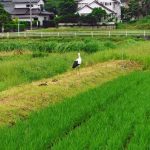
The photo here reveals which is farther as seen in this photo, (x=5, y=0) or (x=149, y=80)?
(x=5, y=0)

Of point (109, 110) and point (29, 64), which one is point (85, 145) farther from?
point (29, 64)

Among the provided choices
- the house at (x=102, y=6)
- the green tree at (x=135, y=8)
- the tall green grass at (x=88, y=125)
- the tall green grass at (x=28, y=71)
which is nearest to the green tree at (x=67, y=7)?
the house at (x=102, y=6)

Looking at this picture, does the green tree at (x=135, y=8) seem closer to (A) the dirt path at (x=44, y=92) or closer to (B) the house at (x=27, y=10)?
(B) the house at (x=27, y=10)

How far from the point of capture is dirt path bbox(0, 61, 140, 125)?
32.3 feet

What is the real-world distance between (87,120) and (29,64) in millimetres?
9510

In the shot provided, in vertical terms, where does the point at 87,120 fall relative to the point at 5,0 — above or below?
below

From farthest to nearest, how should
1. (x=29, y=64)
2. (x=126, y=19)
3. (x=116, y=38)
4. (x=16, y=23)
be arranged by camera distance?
(x=126, y=19), (x=16, y=23), (x=116, y=38), (x=29, y=64)

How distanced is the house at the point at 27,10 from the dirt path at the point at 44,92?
50.4m

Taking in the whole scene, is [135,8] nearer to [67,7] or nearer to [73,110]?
[67,7]

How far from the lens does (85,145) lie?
6.95 m

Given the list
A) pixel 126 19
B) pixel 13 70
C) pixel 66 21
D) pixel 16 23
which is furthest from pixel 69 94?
pixel 126 19

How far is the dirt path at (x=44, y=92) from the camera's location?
9.84 metres

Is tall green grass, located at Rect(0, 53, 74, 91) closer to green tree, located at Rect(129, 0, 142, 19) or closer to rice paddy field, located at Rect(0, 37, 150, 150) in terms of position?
rice paddy field, located at Rect(0, 37, 150, 150)

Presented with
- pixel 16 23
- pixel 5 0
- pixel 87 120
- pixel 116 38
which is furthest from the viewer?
pixel 5 0
